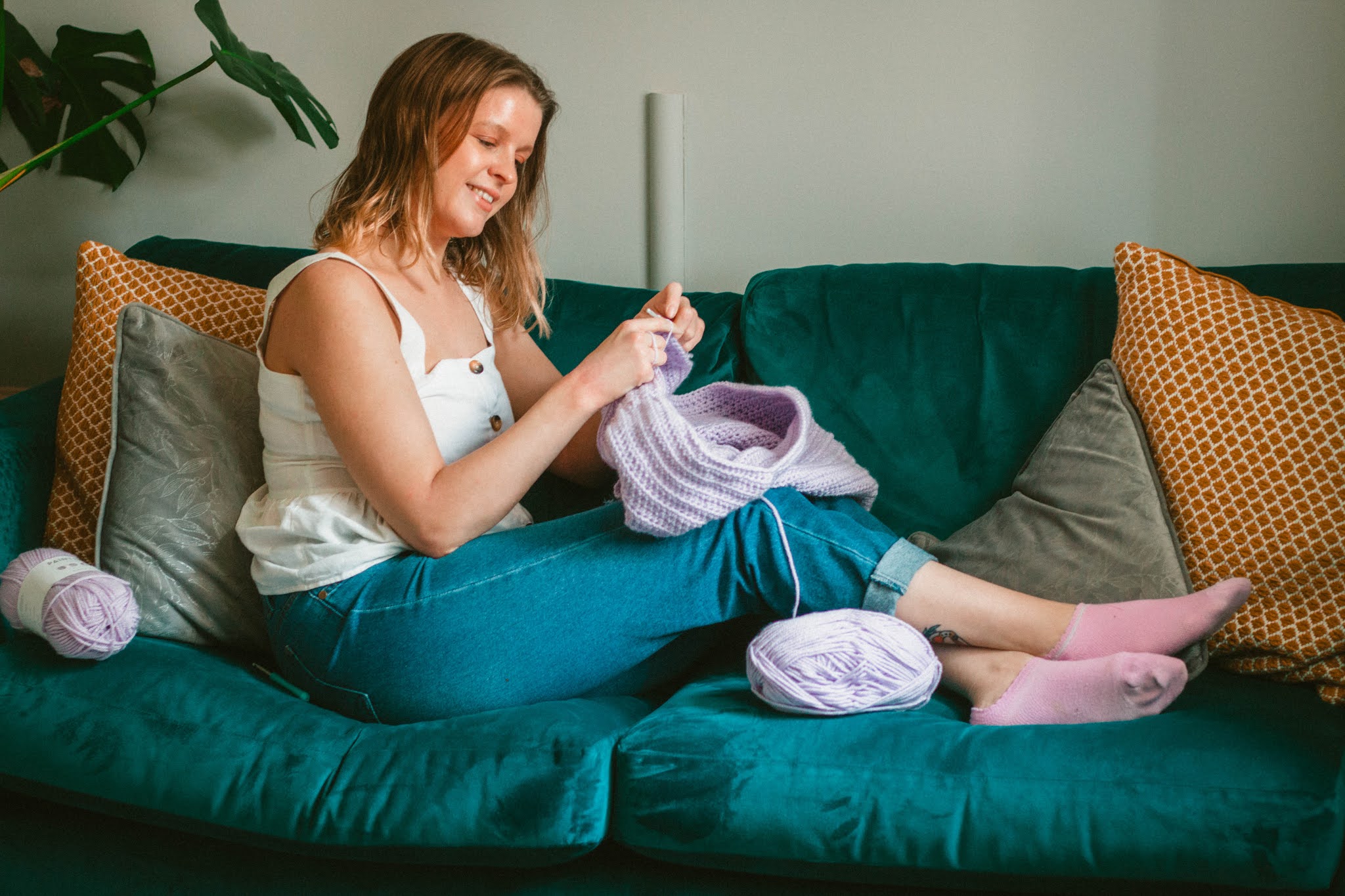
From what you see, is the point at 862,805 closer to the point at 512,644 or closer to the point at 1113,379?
the point at 512,644

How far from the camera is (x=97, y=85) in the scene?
2066 mm

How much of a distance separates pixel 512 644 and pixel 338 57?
148cm

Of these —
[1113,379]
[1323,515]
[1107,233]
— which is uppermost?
[1107,233]

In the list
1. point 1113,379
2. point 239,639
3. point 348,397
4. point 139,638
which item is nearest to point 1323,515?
point 1113,379

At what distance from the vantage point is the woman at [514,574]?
1.15 metres

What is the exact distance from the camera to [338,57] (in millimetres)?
2125

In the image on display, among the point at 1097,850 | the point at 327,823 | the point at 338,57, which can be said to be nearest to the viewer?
the point at 1097,850

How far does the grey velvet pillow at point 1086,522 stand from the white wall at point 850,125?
22.9 inches

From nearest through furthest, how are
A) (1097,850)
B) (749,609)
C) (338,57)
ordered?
(1097,850), (749,609), (338,57)

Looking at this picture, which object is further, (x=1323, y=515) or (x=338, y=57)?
(x=338, y=57)

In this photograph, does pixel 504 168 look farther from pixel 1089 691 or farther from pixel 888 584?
pixel 1089 691

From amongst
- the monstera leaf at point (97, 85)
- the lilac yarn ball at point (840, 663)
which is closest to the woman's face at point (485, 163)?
the lilac yarn ball at point (840, 663)

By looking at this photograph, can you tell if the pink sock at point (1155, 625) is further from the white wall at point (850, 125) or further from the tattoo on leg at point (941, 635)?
the white wall at point (850, 125)

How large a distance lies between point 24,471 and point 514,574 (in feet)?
2.63
